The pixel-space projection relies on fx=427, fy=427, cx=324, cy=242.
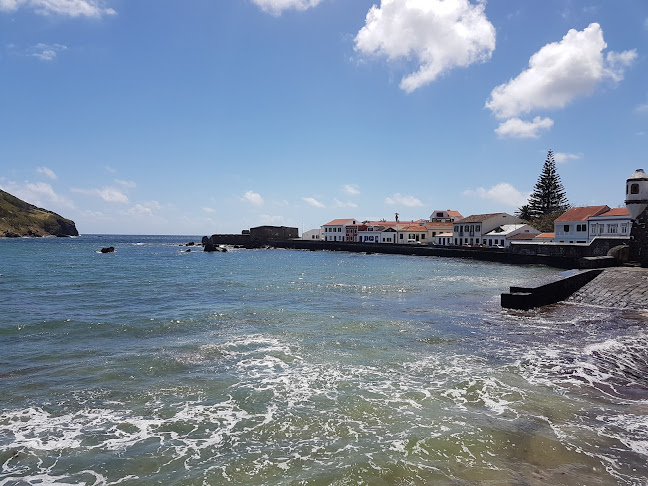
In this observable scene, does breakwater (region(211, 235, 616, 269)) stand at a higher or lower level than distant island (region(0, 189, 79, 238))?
lower

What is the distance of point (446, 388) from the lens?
33.6 feet

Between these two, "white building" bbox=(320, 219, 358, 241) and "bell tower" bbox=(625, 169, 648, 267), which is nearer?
"bell tower" bbox=(625, 169, 648, 267)

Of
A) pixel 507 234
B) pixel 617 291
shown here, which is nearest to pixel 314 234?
pixel 507 234

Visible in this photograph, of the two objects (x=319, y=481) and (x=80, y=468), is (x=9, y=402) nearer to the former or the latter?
(x=80, y=468)

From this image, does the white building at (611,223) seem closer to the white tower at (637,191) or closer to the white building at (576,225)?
the white building at (576,225)

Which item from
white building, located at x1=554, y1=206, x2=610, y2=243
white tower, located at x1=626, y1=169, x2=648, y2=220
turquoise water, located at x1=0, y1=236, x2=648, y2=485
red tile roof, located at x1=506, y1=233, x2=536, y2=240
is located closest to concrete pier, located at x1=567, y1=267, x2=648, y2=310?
turquoise water, located at x1=0, y1=236, x2=648, y2=485

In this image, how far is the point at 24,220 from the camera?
17562 centimetres

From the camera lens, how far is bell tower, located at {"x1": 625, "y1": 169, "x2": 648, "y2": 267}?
30.3 meters

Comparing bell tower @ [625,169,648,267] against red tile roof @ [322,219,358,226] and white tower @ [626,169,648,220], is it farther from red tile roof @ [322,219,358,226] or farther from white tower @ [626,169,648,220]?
red tile roof @ [322,219,358,226]

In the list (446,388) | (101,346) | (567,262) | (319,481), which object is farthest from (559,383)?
(567,262)

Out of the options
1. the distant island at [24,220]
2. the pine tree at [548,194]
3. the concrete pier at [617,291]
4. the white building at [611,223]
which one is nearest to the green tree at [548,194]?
the pine tree at [548,194]

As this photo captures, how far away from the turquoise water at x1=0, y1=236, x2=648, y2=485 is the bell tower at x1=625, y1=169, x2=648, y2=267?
49.3 feet

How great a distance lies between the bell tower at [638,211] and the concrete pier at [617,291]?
4.51 metres

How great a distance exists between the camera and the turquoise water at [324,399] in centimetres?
682
